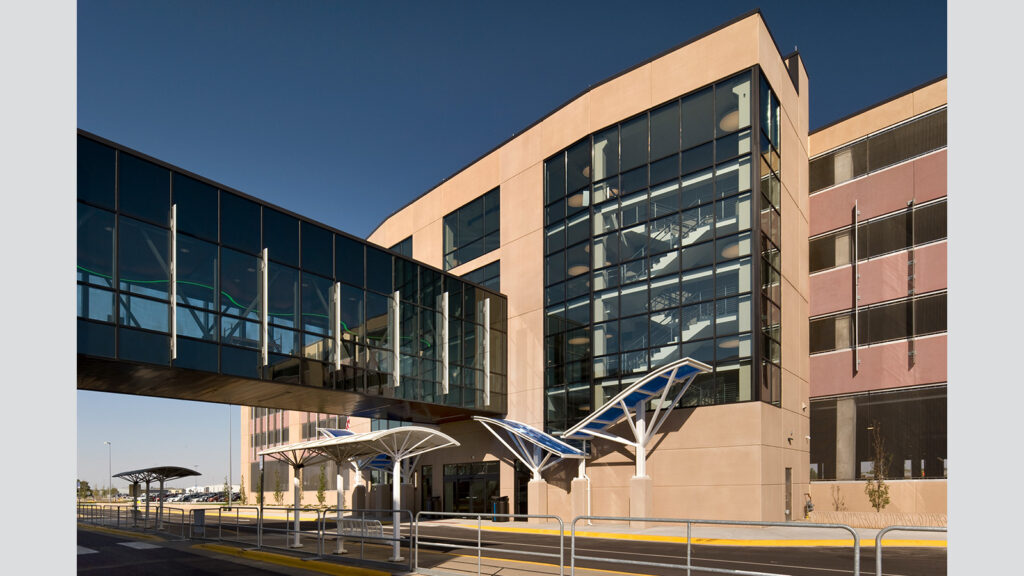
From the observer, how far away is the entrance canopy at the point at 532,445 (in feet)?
96.8

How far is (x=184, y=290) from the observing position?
2023 centimetres

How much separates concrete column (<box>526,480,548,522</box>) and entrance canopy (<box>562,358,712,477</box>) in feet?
10.9

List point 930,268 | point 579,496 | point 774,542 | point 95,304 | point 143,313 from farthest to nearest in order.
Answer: point 930,268, point 579,496, point 774,542, point 143,313, point 95,304

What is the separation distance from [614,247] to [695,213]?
3.87 metres

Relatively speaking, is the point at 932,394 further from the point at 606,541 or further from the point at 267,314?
the point at 267,314

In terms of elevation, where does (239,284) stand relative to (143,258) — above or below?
below

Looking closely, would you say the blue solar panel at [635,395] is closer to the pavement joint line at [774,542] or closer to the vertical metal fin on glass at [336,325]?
A: the pavement joint line at [774,542]

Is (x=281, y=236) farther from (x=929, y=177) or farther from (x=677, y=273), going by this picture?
(x=929, y=177)

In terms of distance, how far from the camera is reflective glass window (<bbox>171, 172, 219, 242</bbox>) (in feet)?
67.4

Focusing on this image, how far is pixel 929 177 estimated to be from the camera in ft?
102

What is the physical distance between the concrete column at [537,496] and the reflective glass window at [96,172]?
19.7 m

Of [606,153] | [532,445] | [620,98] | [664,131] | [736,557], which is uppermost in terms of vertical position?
[620,98]

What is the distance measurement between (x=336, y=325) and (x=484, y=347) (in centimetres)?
1032

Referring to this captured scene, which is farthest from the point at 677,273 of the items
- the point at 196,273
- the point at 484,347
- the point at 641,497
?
the point at 196,273
